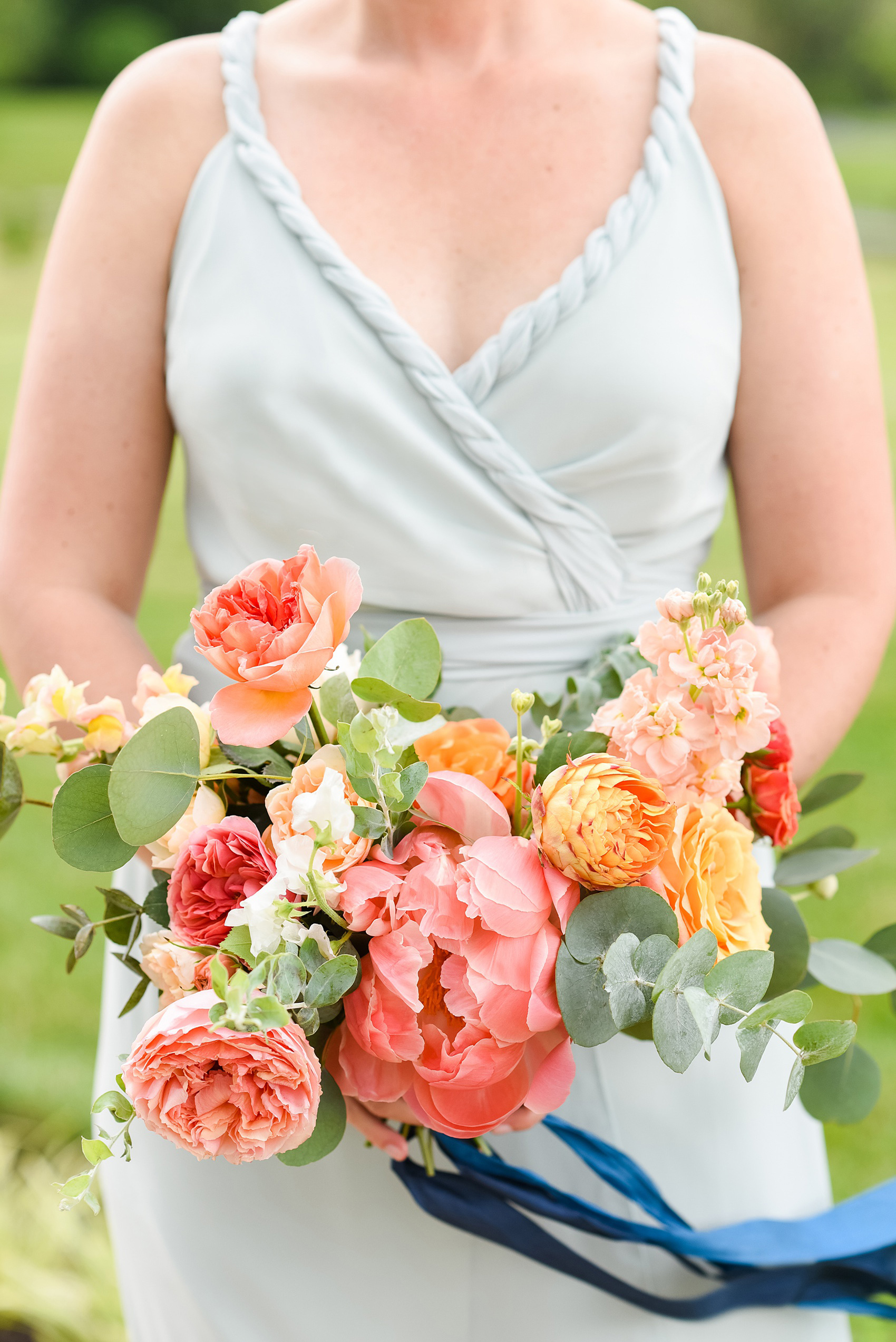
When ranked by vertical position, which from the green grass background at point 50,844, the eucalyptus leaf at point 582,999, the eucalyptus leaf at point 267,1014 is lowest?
the green grass background at point 50,844

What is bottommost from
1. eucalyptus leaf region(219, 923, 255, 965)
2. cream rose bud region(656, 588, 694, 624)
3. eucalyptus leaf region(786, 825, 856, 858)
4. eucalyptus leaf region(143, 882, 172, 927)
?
eucalyptus leaf region(786, 825, 856, 858)

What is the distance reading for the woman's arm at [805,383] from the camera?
98 centimetres

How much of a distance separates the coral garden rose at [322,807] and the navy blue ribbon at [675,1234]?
1.18 feet

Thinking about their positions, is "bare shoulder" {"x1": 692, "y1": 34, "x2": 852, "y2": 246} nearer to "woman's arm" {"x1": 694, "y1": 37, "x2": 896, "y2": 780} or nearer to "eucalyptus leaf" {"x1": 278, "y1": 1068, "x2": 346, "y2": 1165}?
"woman's arm" {"x1": 694, "y1": 37, "x2": 896, "y2": 780}

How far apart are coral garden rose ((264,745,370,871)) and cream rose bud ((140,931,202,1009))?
0.26ft

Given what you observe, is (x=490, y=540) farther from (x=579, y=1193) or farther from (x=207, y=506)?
(x=579, y=1193)

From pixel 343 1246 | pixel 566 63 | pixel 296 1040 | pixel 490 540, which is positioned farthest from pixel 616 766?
pixel 566 63

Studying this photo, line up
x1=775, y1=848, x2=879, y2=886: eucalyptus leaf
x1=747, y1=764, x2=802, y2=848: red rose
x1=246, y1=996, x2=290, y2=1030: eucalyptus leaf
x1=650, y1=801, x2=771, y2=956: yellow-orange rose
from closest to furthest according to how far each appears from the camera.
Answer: x1=246, y1=996, x2=290, y2=1030: eucalyptus leaf, x1=650, y1=801, x2=771, y2=956: yellow-orange rose, x1=747, y1=764, x2=802, y2=848: red rose, x1=775, y1=848, x2=879, y2=886: eucalyptus leaf

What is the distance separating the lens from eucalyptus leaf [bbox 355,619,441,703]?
61cm

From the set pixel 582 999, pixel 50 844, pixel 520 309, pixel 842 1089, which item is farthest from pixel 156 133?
pixel 50 844

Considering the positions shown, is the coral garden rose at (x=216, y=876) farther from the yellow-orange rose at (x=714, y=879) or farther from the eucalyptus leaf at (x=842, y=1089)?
the eucalyptus leaf at (x=842, y=1089)

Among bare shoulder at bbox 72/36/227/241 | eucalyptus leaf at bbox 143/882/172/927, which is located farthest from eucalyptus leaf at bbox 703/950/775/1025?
bare shoulder at bbox 72/36/227/241

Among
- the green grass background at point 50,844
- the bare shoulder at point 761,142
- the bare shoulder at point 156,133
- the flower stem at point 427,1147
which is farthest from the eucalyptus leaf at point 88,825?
the green grass background at point 50,844

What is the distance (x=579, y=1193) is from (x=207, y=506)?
27.1 inches
